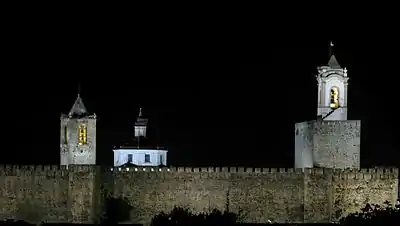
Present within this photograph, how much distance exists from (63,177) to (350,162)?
10.1 metres

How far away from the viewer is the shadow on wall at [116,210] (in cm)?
4284

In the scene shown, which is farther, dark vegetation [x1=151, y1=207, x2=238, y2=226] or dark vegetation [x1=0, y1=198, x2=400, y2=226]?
dark vegetation [x1=151, y1=207, x2=238, y2=226]

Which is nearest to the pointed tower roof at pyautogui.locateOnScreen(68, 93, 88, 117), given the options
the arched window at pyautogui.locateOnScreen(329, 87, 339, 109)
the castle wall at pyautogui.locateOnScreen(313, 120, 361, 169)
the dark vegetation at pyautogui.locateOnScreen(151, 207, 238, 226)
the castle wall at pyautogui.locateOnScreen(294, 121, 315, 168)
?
the dark vegetation at pyautogui.locateOnScreen(151, 207, 238, 226)

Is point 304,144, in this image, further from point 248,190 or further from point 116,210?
point 116,210

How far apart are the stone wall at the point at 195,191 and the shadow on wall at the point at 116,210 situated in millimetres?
180

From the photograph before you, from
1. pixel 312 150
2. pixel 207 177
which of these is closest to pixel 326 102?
pixel 312 150

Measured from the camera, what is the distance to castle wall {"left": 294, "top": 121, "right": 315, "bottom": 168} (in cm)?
4397

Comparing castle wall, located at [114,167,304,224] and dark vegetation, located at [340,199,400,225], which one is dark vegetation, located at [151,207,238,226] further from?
dark vegetation, located at [340,199,400,225]

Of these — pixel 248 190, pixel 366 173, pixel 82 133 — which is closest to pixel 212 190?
pixel 248 190

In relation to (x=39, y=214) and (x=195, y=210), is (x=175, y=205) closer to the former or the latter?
(x=195, y=210)

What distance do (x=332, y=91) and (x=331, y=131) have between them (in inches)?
103

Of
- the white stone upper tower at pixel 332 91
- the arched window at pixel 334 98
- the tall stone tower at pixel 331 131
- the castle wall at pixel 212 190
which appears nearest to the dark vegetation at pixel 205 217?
the castle wall at pixel 212 190

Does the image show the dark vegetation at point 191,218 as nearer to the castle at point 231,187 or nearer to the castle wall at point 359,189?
the castle at point 231,187

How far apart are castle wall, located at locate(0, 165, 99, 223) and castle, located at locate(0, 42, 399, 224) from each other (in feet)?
0.11
